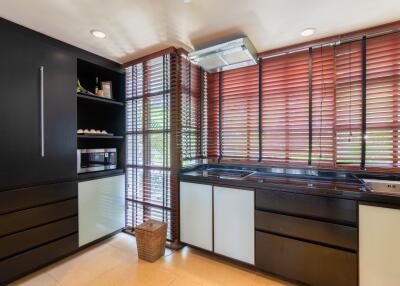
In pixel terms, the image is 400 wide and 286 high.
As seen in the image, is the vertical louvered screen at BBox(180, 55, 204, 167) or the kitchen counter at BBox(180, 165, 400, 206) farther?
the vertical louvered screen at BBox(180, 55, 204, 167)

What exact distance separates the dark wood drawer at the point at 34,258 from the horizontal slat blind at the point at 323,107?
115 inches

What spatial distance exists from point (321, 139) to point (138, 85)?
244 cm

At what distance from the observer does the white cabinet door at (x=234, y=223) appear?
7.07 ft

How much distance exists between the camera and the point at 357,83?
2180mm

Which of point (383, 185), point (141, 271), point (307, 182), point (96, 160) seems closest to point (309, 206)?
point (307, 182)

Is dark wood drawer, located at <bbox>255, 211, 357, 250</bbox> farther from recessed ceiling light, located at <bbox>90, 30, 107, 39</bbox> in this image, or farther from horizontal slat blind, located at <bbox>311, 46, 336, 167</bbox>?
recessed ceiling light, located at <bbox>90, 30, 107, 39</bbox>

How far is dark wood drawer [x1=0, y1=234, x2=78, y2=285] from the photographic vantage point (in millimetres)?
1888

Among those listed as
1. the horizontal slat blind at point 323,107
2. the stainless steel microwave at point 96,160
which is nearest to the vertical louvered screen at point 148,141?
the stainless steel microwave at point 96,160

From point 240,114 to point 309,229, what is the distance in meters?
1.58

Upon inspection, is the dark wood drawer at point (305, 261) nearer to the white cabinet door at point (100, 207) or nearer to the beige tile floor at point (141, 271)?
the beige tile floor at point (141, 271)

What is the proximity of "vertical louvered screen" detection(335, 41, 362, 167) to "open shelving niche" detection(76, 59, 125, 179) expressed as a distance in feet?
8.99

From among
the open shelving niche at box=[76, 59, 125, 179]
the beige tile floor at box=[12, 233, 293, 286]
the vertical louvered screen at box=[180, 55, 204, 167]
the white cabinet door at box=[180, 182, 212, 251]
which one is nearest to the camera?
the beige tile floor at box=[12, 233, 293, 286]

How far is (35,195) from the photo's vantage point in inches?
82.4

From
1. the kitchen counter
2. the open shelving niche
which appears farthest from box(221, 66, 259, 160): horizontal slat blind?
the open shelving niche
